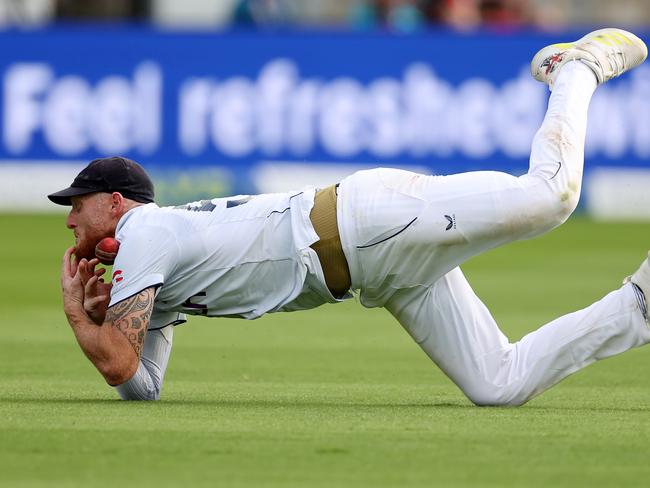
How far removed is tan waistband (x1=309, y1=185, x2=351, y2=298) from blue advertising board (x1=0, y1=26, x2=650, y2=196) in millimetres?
12750

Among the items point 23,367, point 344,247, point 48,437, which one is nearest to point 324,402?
point 344,247

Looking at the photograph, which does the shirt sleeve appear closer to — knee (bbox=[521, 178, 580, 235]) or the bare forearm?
the bare forearm

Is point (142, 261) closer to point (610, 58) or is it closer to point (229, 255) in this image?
point (229, 255)

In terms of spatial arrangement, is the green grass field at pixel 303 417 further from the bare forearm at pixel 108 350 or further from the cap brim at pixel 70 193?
the cap brim at pixel 70 193

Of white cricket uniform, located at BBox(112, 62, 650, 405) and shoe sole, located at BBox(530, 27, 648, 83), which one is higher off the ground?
shoe sole, located at BBox(530, 27, 648, 83)

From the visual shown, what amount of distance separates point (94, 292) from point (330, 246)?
3.62 ft

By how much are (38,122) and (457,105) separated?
Result: 18.0 feet

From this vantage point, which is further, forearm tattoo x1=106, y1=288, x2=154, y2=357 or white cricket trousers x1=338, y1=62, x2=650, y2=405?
white cricket trousers x1=338, y1=62, x2=650, y2=405

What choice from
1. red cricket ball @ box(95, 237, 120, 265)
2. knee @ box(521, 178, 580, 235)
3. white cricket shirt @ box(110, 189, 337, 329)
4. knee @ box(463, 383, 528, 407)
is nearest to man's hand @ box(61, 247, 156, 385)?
white cricket shirt @ box(110, 189, 337, 329)

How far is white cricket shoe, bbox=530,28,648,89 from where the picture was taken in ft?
24.2

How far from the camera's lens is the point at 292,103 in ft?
64.7

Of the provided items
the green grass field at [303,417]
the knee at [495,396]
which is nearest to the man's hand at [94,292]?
the green grass field at [303,417]

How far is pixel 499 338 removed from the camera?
7.12 m

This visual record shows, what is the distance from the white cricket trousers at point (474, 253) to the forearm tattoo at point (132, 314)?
0.92 m
